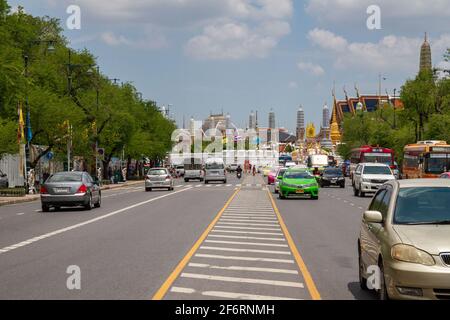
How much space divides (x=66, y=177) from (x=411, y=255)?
920 inches

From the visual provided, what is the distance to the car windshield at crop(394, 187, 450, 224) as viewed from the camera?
9031mm

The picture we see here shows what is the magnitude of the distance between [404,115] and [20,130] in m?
50.4

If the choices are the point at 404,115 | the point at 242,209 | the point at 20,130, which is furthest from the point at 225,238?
the point at 404,115

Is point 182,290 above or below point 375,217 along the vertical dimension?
below

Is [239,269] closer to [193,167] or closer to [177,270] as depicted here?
[177,270]

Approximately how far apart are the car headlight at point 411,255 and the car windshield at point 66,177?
22923 mm

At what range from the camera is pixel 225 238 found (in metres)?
18.0

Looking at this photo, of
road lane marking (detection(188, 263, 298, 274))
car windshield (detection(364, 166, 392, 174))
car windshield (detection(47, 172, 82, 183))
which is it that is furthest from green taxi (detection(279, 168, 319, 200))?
road lane marking (detection(188, 263, 298, 274))

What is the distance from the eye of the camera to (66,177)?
98.6ft

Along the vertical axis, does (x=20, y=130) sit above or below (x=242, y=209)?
above

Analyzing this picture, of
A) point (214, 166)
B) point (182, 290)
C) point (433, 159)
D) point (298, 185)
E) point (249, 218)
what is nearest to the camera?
point (182, 290)

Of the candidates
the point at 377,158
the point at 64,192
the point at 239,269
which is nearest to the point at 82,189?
the point at 64,192

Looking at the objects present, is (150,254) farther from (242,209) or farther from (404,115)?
(404,115)
